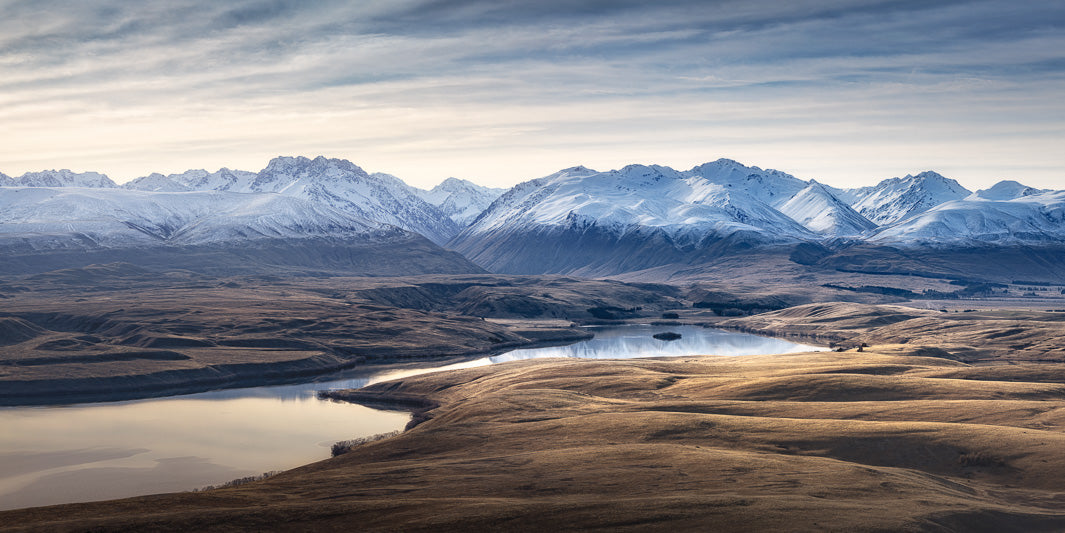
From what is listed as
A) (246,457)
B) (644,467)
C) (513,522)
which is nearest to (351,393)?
(246,457)

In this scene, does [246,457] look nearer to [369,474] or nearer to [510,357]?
[369,474]

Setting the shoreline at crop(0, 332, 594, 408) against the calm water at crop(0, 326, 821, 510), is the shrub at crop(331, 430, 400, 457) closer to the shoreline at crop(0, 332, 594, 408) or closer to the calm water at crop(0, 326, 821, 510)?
the calm water at crop(0, 326, 821, 510)

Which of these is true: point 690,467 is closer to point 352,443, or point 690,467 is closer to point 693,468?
point 693,468

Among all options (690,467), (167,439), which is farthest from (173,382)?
(690,467)

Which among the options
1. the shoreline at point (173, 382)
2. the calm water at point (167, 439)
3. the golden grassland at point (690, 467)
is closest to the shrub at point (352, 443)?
the calm water at point (167, 439)

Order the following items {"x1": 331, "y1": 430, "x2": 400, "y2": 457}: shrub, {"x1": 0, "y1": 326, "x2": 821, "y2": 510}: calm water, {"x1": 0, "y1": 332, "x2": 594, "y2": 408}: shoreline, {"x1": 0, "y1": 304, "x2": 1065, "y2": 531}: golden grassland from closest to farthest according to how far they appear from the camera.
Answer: {"x1": 0, "y1": 304, "x2": 1065, "y2": 531}: golden grassland < {"x1": 0, "y1": 326, "x2": 821, "y2": 510}: calm water < {"x1": 331, "y1": 430, "x2": 400, "y2": 457}: shrub < {"x1": 0, "y1": 332, "x2": 594, "y2": 408}: shoreline

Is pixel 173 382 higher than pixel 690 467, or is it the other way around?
pixel 173 382

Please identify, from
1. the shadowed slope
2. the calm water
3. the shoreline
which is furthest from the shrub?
the shoreline

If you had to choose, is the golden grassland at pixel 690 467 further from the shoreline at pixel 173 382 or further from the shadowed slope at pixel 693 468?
the shoreline at pixel 173 382
